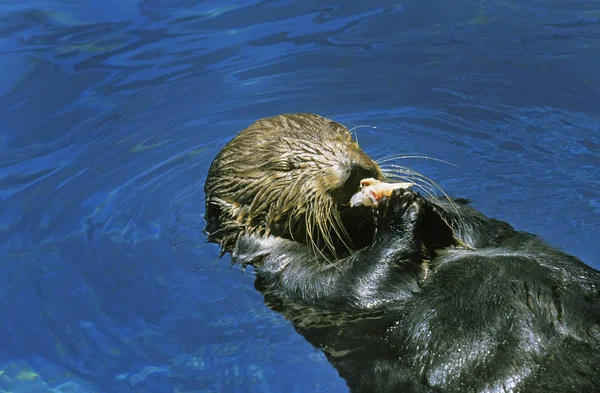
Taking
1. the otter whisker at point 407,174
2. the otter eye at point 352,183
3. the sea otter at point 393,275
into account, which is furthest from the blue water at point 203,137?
the otter eye at point 352,183

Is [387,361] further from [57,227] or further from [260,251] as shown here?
[57,227]

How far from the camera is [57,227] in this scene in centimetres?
607

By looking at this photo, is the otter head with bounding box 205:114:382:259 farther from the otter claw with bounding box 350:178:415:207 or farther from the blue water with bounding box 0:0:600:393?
the blue water with bounding box 0:0:600:393

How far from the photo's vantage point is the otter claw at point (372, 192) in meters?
4.06

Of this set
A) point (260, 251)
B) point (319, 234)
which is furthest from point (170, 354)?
point (319, 234)

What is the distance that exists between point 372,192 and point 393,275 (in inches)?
16.5

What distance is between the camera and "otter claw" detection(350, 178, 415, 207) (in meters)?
4.06

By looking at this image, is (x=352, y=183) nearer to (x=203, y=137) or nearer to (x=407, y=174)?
(x=407, y=174)

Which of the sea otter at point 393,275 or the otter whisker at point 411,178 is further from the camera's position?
the otter whisker at point 411,178

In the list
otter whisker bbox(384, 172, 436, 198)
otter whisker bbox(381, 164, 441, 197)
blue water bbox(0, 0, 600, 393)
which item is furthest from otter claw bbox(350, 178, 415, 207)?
blue water bbox(0, 0, 600, 393)

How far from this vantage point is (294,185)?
4.44 m

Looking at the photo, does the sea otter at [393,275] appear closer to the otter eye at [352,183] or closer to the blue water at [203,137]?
the otter eye at [352,183]

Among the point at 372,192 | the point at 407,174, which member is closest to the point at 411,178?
the point at 407,174

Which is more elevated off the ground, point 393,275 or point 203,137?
point 393,275
